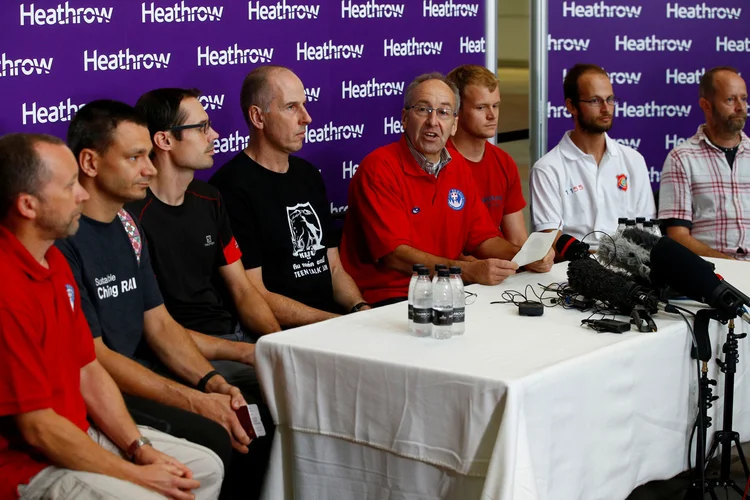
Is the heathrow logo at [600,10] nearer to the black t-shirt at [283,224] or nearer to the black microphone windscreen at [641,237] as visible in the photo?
the black t-shirt at [283,224]

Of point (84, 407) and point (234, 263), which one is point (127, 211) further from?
point (84, 407)

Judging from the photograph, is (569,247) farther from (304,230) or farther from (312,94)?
(312,94)

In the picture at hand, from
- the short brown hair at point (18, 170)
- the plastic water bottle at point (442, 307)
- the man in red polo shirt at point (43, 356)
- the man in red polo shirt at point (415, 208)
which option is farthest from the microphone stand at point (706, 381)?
the short brown hair at point (18, 170)

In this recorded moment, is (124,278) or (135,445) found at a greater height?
(124,278)

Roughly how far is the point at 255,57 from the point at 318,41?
1.34 feet

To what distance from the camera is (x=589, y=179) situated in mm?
4703

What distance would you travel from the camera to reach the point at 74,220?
2.33m

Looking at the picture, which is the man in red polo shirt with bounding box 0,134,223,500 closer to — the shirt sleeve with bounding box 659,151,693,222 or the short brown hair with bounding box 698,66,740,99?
the shirt sleeve with bounding box 659,151,693,222

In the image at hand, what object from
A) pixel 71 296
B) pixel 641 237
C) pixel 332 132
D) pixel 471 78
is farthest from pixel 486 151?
pixel 71 296

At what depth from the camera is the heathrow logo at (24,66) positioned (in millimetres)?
3371

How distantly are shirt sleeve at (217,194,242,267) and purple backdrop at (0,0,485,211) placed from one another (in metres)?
0.65

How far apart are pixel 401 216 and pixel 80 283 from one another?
152 cm

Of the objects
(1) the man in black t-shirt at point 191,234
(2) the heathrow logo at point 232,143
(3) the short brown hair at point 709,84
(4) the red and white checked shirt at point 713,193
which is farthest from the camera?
(3) the short brown hair at point 709,84

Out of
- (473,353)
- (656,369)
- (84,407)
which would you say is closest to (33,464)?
(84,407)
